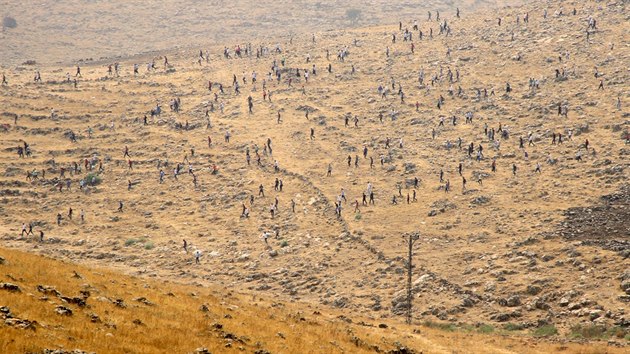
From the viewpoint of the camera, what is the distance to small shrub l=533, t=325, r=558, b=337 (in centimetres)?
4600

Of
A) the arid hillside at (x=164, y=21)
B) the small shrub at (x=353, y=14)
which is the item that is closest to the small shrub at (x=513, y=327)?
the arid hillside at (x=164, y=21)

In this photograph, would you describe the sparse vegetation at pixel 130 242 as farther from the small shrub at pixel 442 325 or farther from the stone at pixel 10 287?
the stone at pixel 10 287

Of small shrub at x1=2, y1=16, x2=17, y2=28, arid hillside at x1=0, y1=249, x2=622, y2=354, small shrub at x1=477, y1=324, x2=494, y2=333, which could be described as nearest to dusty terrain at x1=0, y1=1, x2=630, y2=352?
small shrub at x1=477, y1=324, x2=494, y2=333

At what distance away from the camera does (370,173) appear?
247ft

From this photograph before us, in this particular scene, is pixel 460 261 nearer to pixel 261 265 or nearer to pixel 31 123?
pixel 261 265

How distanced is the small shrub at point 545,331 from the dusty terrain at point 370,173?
428mm

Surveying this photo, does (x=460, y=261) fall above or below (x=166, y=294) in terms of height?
below

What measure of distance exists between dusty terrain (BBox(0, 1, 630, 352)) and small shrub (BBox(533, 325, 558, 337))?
1.40ft

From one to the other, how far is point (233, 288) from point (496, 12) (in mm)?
71340

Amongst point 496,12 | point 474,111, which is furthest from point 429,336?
point 496,12

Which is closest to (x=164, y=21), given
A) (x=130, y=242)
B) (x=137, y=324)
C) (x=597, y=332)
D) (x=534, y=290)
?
(x=130, y=242)

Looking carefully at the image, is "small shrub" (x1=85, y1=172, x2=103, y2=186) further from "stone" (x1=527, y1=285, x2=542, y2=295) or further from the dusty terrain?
"stone" (x1=527, y1=285, x2=542, y2=295)

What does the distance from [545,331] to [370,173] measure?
31096 millimetres

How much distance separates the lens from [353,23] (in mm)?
159250
